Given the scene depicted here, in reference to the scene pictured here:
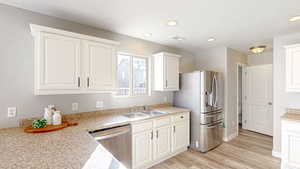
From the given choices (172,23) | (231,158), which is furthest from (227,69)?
(172,23)

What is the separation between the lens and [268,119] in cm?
404

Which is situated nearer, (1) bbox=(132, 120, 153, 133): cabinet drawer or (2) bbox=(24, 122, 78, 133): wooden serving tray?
(2) bbox=(24, 122, 78, 133): wooden serving tray

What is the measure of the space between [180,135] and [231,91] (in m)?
2.03

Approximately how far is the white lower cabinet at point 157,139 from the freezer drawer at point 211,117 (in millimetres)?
331

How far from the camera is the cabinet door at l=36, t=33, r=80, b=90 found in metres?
1.68

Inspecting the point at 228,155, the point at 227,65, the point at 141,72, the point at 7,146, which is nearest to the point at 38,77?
the point at 7,146

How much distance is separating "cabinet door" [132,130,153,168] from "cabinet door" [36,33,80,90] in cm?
121

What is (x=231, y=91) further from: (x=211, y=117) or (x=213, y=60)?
(x=211, y=117)

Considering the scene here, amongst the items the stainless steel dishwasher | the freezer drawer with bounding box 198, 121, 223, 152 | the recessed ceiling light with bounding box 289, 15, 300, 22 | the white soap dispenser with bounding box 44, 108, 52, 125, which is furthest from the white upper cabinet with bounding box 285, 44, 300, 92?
the white soap dispenser with bounding box 44, 108, 52, 125

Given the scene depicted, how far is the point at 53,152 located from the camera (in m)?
1.09

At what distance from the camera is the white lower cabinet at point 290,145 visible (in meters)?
2.16

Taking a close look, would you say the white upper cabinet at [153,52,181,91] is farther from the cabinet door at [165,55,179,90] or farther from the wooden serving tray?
the wooden serving tray

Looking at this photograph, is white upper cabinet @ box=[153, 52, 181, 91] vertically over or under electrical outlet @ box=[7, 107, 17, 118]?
over

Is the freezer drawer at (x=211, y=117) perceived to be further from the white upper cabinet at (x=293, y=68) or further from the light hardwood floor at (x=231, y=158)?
the white upper cabinet at (x=293, y=68)
